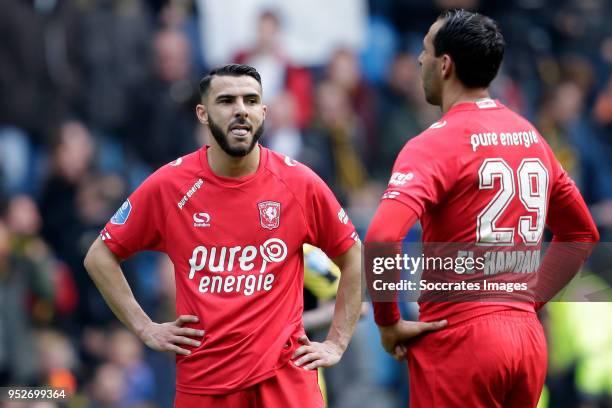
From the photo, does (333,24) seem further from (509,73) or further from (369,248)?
(369,248)

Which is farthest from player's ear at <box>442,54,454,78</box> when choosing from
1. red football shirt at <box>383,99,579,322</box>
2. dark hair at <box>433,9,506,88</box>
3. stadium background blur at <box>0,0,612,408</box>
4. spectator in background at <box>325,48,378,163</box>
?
spectator in background at <box>325,48,378,163</box>

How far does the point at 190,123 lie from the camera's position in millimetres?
12203

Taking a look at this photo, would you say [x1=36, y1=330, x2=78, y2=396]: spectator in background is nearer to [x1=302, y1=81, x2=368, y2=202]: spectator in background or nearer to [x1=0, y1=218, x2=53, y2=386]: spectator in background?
[x1=0, y1=218, x2=53, y2=386]: spectator in background

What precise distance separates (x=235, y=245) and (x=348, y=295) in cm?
66

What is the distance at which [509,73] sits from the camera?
13391 millimetres

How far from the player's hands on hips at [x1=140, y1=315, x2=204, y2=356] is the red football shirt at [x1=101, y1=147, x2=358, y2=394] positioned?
0.15 feet

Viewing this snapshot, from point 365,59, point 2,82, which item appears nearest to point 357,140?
point 365,59

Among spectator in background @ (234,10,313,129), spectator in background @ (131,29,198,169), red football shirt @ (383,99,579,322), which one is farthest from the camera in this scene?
spectator in background @ (234,10,313,129)

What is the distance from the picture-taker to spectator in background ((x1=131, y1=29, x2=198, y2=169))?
40.0 feet

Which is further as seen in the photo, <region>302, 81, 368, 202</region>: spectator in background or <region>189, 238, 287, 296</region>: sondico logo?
<region>302, 81, 368, 202</region>: spectator in background

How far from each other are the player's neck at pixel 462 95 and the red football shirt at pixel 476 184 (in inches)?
3.0

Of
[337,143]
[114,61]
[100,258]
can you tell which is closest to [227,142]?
[100,258]

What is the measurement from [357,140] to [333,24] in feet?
4.45

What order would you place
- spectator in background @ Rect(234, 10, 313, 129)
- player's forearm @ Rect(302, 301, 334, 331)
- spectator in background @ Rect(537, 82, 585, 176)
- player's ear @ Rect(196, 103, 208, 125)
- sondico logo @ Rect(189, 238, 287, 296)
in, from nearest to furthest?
sondico logo @ Rect(189, 238, 287, 296)
player's ear @ Rect(196, 103, 208, 125)
player's forearm @ Rect(302, 301, 334, 331)
spectator in background @ Rect(234, 10, 313, 129)
spectator in background @ Rect(537, 82, 585, 176)
